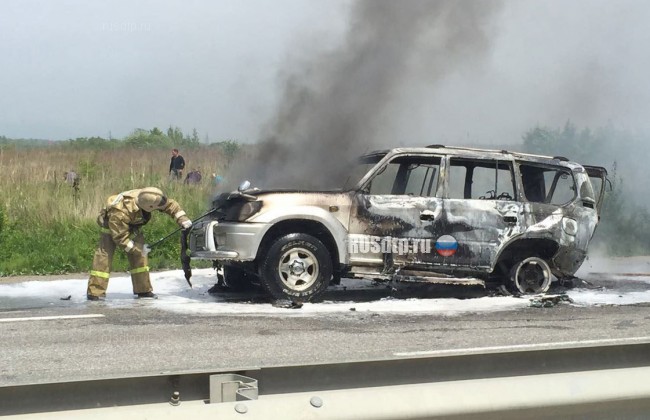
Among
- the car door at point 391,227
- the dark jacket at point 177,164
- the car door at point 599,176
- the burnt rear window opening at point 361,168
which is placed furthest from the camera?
the dark jacket at point 177,164

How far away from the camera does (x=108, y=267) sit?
9.40m

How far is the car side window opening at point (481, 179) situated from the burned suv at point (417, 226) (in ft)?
0.04

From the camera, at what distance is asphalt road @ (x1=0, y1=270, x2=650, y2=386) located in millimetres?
5973

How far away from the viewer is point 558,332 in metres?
7.37

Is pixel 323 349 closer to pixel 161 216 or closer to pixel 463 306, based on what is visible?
pixel 463 306

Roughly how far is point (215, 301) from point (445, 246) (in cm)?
276

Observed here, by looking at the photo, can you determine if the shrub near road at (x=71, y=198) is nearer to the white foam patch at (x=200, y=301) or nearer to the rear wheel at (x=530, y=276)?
the white foam patch at (x=200, y=301)

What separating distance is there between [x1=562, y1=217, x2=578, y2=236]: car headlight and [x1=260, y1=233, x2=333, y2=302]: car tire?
9.69 ft

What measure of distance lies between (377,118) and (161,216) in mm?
4314

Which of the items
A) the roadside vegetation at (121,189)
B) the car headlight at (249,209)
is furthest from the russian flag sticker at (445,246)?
the roadside vegetation at (121,189)

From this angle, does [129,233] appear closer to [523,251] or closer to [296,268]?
[296,268]

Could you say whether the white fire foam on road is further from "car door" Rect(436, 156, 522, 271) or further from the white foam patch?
"car door" Rect(436, 156, 522, 271)

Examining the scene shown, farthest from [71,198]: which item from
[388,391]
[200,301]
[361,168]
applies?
[388,391]

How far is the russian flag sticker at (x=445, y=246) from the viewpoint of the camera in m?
9.14
